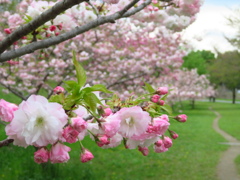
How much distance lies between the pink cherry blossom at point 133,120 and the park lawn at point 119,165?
97.4 inches

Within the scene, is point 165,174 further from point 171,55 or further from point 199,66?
point 199,66

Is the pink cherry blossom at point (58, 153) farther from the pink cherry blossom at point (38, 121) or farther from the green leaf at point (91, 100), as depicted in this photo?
the green leaf at point (91, 100)

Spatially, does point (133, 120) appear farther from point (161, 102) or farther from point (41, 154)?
point (41, 154)

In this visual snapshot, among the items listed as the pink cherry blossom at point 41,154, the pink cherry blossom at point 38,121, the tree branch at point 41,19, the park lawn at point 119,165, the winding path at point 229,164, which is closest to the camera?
the pink cherry blossom at point 38,121

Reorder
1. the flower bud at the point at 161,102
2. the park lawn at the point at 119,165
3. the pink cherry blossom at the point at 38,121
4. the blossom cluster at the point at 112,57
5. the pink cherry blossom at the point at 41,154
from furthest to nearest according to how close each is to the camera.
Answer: the blossom cluster at the point at 112,57
the park lawn at the point at 119,165
the flower bud at the point at 161,102
the pink cherry blossom at the point at 41,154
the pink cherry blossom at the point at 38,121

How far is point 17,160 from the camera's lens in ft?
17.1

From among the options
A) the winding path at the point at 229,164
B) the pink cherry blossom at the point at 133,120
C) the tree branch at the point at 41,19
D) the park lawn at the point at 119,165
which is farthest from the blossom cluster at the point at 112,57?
the pink cherry blossom at the point at 133,120

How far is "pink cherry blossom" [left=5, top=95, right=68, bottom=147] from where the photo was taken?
0.93 metres

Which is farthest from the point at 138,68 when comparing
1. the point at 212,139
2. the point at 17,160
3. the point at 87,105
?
the point at 87,105

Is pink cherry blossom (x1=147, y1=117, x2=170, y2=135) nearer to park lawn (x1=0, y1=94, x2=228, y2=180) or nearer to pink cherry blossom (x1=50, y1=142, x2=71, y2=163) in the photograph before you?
pink cherry blossom (x1=50, y1=142, x2=71, y2=163)

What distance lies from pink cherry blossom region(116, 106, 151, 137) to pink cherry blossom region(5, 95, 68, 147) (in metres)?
0.24

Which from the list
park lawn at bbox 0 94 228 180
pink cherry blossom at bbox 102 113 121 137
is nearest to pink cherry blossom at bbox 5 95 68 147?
pink cherry blossom at bbox 102 113 121 137

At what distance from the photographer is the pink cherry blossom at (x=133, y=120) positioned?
1.10 m

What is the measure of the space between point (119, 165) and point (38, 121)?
5.92 metres
